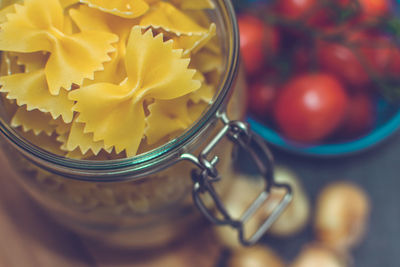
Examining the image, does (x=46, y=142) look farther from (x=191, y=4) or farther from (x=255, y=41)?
(x=255, y=41)

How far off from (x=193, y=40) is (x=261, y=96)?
0.35 metres

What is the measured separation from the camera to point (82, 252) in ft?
1.91

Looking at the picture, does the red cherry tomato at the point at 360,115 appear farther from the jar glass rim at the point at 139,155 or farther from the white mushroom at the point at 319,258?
the jar glass rim at the point at 139,155

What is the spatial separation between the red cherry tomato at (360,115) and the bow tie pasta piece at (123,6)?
449 mm

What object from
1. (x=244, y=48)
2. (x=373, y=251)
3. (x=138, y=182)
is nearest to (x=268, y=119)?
(x=244, y=48)

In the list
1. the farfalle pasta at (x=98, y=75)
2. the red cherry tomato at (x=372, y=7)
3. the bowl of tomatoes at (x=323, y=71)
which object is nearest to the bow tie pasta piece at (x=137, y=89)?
the farfalle pasta at (x=98, y=75)

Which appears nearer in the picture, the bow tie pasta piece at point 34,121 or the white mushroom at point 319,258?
the bow tie pasta piece at point 34,121

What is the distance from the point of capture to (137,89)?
35 centimetres

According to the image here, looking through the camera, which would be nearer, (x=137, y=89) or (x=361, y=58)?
(x=137, y=89)

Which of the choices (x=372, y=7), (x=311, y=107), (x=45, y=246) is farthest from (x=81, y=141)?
(x=372, y=7)

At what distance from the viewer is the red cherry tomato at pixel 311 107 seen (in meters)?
0.66

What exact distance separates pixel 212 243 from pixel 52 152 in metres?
0.33

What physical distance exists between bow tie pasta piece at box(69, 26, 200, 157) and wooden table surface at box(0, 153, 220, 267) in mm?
230

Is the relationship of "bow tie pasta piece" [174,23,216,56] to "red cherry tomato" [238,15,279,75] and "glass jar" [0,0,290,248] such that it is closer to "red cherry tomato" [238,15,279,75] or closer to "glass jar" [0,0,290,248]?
"glass jar" [0,0,290,248]
